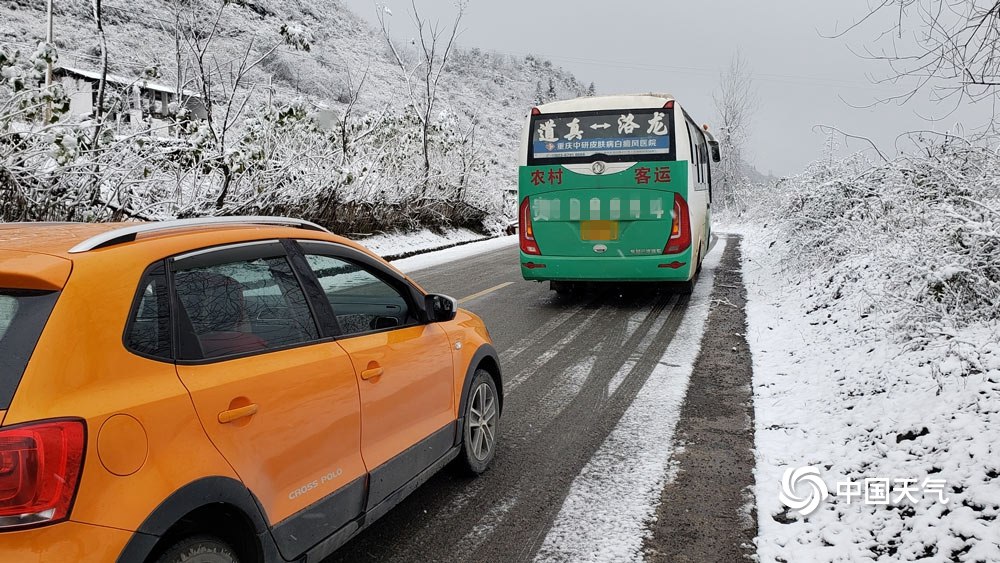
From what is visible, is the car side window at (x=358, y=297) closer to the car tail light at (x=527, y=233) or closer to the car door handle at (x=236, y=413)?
the car door handle at (x=236, y=413)

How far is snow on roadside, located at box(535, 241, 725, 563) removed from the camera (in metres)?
3.45

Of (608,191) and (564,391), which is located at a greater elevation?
(608,191)

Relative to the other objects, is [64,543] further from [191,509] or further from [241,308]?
[241,308]

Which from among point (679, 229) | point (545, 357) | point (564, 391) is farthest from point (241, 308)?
point (679, 229)

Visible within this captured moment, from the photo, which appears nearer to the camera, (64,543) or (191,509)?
(64,543)

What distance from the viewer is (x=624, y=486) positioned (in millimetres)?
4137

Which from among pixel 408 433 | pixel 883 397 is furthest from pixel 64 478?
pixel 883 397

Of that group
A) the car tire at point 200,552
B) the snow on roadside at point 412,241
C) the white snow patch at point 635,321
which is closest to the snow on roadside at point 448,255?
the snow on roadside at point 412,241

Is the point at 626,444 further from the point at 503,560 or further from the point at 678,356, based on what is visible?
the point at 678,356

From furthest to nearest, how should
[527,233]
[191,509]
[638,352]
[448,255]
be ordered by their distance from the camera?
1. [448,255]
2. [527,233]
3. [638,352]
4. [191,509]

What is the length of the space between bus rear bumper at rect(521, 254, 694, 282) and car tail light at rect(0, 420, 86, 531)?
8.44m

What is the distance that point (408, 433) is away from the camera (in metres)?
3.44

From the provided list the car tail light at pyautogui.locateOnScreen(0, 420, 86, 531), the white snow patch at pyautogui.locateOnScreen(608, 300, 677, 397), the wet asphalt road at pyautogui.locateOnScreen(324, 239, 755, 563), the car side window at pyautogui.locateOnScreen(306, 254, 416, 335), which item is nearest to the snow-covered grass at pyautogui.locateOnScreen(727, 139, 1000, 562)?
the wet asphalt road at pyautogui.locateOnScreen(324, 239, 755, 563)

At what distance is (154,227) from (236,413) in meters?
0.79
